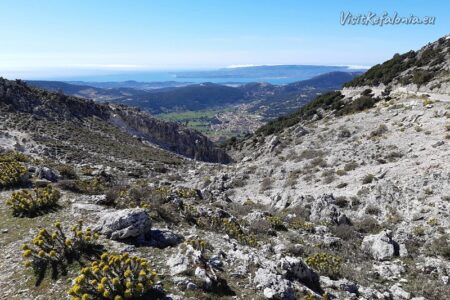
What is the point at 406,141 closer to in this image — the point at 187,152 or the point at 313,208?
the point at 313,208

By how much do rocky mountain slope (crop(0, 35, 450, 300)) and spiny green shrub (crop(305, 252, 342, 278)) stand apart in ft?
0.18

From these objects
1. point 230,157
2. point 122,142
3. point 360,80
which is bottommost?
point 230,157

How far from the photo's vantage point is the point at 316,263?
1271 cm

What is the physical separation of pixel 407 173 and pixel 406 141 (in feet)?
22.7

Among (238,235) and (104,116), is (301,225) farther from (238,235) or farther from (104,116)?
(104,116)

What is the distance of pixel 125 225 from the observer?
1107cm

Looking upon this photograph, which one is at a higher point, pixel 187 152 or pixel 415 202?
pixel 415 202

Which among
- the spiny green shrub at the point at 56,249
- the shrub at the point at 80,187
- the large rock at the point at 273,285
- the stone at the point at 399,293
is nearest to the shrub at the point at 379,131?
the stone at the point at 399,293

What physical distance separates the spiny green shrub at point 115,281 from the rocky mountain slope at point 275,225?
0.05 metres

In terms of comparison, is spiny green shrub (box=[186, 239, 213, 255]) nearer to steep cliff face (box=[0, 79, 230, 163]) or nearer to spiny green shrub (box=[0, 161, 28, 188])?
→ spiny green shrub (box=[0, 161, 28, 188])

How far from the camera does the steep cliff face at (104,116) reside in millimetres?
46031

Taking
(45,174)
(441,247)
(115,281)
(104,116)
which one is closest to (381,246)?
(441,247)

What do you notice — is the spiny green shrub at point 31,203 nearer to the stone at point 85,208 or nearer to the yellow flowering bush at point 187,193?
the stone at point 85,208

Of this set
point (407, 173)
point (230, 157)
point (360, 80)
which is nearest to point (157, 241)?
point (407, 173)
